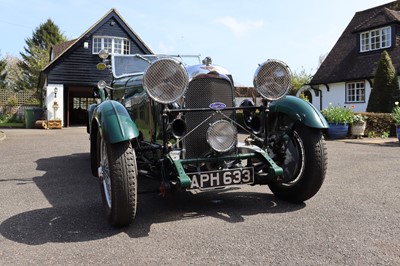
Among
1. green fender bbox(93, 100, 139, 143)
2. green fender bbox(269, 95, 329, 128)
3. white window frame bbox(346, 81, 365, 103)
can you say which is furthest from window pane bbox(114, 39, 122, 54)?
green fender bbox(93, 100, 139, 143)

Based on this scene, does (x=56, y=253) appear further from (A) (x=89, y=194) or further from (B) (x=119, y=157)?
(A) (x=89, y=194)

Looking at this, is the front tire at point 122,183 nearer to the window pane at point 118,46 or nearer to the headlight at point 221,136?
the headlight at point 221,136

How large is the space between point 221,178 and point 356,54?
807 inches

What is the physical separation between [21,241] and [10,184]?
2606mm

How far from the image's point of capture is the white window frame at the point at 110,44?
23266 millimetres

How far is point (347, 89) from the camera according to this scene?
20.8 m

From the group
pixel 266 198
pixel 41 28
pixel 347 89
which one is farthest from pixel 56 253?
pixel 41 28

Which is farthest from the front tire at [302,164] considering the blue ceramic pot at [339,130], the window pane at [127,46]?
the window pane at [127,46]

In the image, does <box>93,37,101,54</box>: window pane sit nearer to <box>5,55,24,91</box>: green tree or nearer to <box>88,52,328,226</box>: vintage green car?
<box>88,52,328,226</box>: vintage green car

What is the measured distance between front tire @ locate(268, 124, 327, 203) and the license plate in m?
0.41

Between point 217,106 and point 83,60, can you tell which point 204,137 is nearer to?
point 217,106

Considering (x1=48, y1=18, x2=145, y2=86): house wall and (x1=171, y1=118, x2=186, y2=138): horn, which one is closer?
(x1=171, y1=118, x2=186, y2=138): horn

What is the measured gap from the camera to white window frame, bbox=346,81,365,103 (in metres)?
19.9

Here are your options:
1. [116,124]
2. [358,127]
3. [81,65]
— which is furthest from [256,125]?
[81,65]
